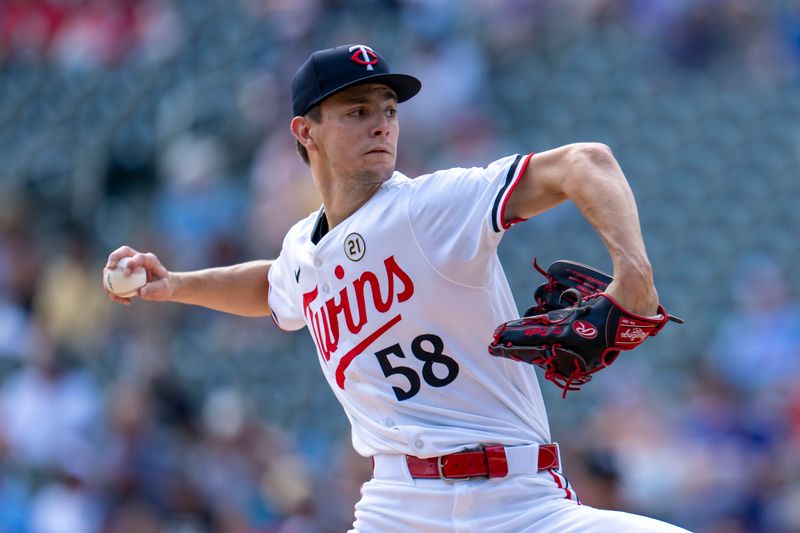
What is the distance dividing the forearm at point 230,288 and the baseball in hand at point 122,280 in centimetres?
20

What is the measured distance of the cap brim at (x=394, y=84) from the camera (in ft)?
11.5

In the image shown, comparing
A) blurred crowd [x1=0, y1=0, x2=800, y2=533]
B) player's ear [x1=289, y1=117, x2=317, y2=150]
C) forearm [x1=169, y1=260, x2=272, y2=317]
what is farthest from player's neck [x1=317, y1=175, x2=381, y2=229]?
blurred crowd [x1=0, y1=0, x2=800, y2=533]

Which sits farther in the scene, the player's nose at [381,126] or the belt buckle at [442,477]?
the player's nose at [381,126]

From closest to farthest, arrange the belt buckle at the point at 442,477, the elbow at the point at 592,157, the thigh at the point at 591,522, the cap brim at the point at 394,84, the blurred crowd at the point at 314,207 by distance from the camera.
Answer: the elbow at the point at 592,157 → the thigh at the point at 591,522 → the belt buckle at the point at 442,477 → the cap brim at the point at 394,84 → the blurred crowd at the point at 314,207

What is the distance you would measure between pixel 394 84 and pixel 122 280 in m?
1.10

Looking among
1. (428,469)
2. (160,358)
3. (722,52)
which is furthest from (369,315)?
(722,52)

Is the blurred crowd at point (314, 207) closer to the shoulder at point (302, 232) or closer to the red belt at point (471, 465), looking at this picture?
the shoulder at point (302, 232)

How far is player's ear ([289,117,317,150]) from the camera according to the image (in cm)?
375

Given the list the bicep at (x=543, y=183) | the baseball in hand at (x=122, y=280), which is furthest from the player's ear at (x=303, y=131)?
the bicep at (x=543, y=183)

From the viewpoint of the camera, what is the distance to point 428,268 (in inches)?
132

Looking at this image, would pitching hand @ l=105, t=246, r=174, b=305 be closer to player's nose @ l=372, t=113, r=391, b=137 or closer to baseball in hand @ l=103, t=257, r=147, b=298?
baseball in hand @ l=103, t=257, r=147, b=298

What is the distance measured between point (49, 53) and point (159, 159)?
2789 millimetres

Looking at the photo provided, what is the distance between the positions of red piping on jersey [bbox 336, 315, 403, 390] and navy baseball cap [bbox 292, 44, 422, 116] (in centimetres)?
69

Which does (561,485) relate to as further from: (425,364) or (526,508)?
(425,364)
